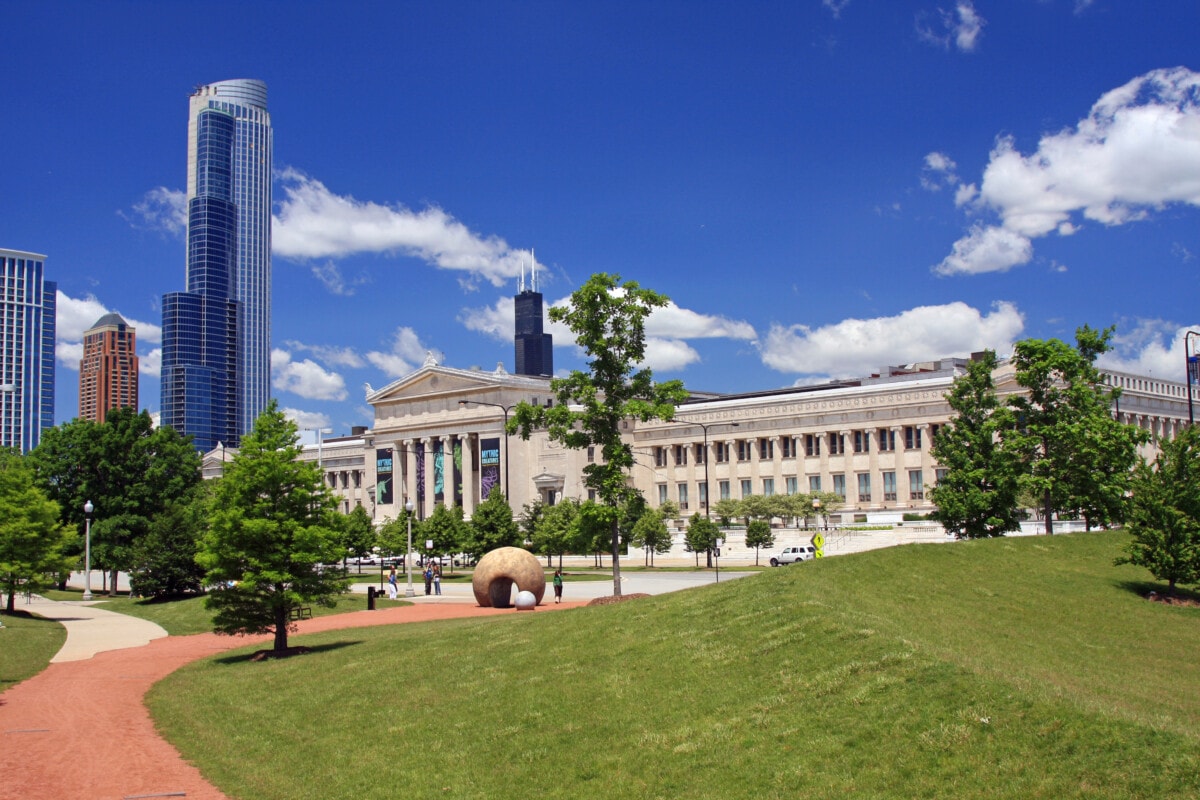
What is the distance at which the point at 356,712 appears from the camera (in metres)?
20.9

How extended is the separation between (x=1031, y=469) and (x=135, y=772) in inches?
1562

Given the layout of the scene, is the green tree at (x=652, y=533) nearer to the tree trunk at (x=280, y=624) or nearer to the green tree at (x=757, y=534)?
the green tree at (x=757, y=534)

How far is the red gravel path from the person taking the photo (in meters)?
17.1

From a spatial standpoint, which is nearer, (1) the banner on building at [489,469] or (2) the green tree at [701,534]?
(2) the green tree at [701,534]

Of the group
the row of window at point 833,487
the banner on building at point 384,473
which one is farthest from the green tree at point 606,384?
the banner on building at point 384,473

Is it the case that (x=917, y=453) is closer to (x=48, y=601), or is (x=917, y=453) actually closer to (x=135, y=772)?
(x=48, y=601)

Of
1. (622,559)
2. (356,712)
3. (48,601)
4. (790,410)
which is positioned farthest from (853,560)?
(790,410)

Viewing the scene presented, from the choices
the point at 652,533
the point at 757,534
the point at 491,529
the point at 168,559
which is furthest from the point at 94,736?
the point at 652,533

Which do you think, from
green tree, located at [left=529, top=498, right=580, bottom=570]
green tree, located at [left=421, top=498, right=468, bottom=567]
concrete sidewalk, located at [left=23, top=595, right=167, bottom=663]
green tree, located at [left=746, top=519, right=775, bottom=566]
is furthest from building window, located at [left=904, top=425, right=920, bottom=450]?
concrete sidewalk, located at [left=23, top=595, right=167, bottom=663]

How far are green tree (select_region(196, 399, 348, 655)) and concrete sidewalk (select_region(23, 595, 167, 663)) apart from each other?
25.2 feet

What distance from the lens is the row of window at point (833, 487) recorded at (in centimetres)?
9638

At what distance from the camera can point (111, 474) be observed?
70.2 metres

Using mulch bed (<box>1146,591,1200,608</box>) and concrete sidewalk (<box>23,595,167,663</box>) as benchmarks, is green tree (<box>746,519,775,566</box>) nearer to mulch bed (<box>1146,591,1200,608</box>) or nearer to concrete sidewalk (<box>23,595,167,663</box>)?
concrete sidewalk (<box>23,595,167,663</box>)

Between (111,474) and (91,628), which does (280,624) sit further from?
(111,474)
